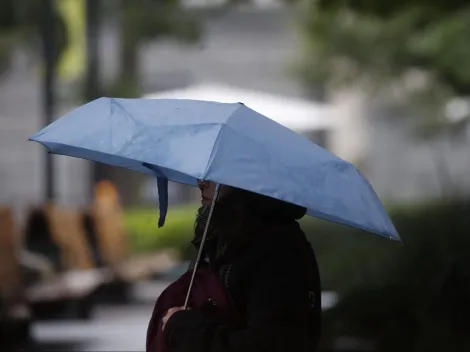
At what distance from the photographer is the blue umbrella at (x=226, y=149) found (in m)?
3.00

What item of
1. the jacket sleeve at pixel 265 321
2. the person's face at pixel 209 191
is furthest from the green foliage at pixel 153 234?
the jacket sleeve at pixel 265 321

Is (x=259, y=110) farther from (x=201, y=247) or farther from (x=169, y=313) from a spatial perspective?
(x=169, y=313)

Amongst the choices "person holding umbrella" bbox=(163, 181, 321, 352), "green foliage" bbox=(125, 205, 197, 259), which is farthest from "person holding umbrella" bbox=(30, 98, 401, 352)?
"green foliage" bbox=(125, 205, 197, 259)

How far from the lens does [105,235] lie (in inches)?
511

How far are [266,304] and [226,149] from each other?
1.47 feet

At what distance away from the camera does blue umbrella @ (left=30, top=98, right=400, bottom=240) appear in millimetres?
2996

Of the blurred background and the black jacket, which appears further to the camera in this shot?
the blurred background

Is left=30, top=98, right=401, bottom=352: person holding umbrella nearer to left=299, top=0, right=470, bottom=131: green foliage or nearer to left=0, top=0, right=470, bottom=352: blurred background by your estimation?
left=0, top=0, right=470, bottom=352: blurred background

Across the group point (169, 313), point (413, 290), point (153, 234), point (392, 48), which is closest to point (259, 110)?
point (392, 48)

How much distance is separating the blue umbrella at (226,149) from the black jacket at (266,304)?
160 millimetres

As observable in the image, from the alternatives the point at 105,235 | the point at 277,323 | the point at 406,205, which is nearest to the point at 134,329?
the point at 406,205

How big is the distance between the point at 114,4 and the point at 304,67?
3843mm

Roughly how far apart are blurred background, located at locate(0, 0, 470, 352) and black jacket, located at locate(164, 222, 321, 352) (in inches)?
156

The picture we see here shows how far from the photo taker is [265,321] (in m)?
3.01
